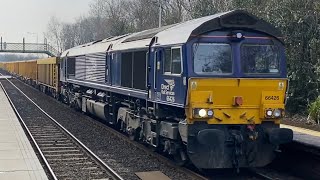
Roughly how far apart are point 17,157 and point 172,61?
4.80 meters

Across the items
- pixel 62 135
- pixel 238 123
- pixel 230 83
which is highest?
pixel 230 83

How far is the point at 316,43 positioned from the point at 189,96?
11.8 m

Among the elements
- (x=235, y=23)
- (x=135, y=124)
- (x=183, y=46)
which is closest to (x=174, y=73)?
(x=183, y=46)

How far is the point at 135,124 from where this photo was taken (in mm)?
14266

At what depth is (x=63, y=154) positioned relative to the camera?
14.0 m

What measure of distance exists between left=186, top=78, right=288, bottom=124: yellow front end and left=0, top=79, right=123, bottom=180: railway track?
2.24 m

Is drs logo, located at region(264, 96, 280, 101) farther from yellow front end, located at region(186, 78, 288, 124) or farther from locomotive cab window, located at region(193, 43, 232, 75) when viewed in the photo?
locomotive cab window, located at region(193, 43, 232, 75)

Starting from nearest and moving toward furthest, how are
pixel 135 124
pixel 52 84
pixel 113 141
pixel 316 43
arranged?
pixel 135 124
pixel 113 141
pixel 316 43
pixel 52 84

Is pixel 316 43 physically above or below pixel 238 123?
above

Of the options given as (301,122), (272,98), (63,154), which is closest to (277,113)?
(272,98)

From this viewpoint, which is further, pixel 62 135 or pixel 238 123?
pixel 62 135

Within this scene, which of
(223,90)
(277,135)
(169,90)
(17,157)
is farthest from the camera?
(17,157)

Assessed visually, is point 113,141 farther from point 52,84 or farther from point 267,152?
point 52,84

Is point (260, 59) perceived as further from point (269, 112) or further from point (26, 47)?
point (26, 47)
